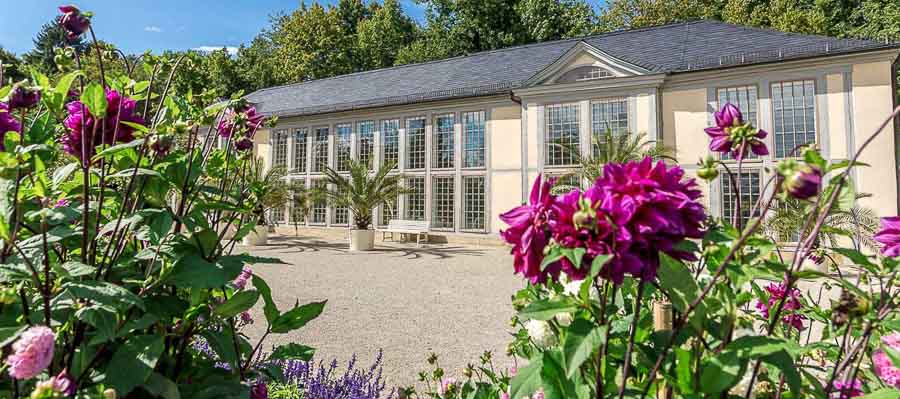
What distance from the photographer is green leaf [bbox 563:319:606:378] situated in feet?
2.32

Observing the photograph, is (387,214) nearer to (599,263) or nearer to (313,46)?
(599,263)

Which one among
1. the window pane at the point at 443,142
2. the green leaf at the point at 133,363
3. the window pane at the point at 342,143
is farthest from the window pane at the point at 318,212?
the green leaf at the point at 133,363

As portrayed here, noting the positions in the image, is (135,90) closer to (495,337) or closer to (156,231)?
(156,231)

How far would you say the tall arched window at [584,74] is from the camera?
13.4 m

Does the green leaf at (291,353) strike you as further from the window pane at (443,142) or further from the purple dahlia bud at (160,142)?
the window pane at (443,142)

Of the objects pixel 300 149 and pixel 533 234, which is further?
pixel 300 149

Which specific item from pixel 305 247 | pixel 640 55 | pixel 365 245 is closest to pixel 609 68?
pixel 640 55

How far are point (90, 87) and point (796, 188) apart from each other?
118 centimetres

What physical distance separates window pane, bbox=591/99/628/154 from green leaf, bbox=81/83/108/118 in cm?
1305

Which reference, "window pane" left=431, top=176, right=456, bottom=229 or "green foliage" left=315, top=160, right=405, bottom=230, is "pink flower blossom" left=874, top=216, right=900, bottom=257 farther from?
"window pane" left=431, top=176, right=456, bottom=229

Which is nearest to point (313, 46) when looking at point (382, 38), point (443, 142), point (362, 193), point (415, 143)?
point (382, 38)

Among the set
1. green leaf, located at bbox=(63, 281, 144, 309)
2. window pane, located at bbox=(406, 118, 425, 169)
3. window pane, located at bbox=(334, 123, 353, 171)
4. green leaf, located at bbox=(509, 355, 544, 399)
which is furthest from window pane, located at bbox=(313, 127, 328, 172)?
green leaf, located at bbox=(509, 355, 544, 399)

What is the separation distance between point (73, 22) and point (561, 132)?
13.6 metres

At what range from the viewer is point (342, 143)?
59.7 ft
